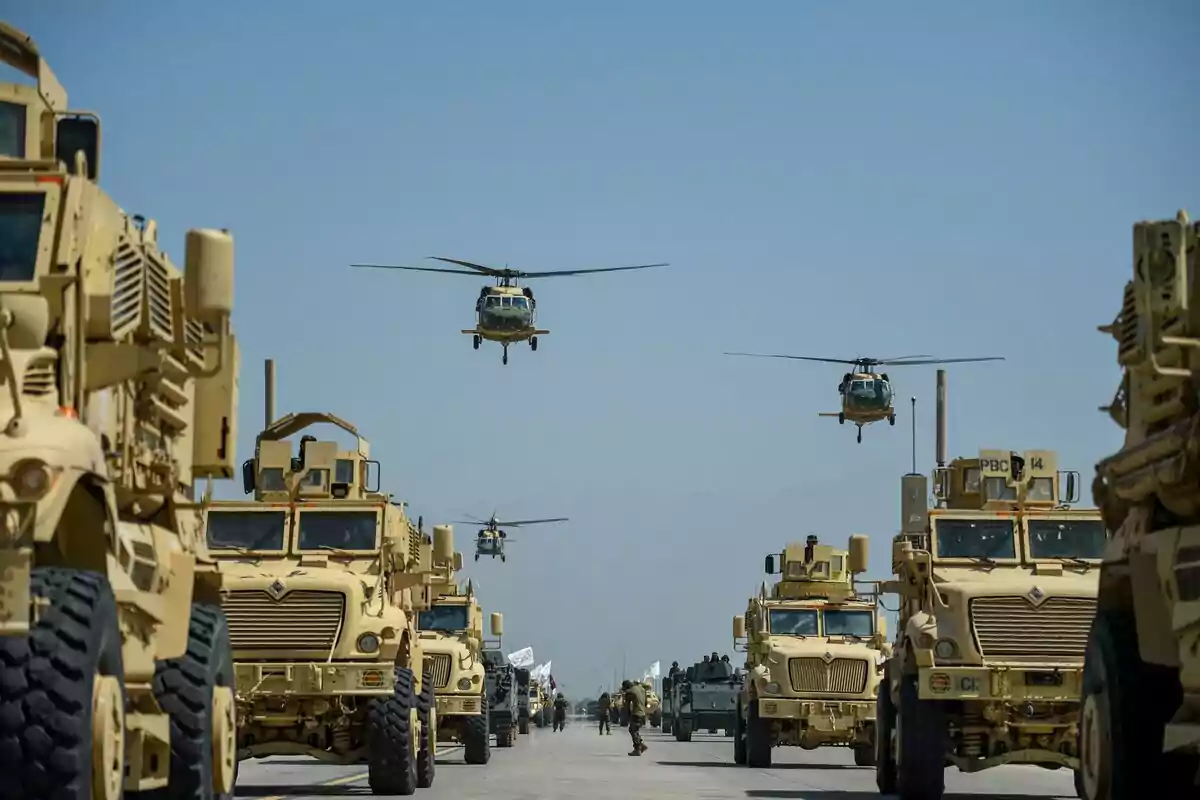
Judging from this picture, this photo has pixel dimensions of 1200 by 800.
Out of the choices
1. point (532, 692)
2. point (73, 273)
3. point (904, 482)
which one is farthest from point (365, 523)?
point (532, 692)

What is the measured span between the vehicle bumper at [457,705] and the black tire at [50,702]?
2150 cm

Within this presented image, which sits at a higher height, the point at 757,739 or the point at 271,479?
the point at 271,479

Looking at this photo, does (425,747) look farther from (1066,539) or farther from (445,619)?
(445,619)

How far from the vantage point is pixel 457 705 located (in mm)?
30281

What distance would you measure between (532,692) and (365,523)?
45814mm

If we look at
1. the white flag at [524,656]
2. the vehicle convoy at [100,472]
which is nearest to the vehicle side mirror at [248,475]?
the vehicle convoy at [100,472]

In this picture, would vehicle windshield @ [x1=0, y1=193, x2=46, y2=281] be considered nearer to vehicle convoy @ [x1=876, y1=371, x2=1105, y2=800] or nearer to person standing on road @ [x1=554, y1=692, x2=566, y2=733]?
vehicle convoy @ [x1=876, y1=371, x2=1105, y2=800]

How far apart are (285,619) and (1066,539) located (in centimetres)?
745

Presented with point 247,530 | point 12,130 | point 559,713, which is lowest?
point 559,713

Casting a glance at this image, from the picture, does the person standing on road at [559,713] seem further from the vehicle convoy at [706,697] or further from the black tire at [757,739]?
the black tire at [757,739]

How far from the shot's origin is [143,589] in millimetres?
11156

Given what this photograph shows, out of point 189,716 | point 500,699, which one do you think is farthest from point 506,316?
point 189,716

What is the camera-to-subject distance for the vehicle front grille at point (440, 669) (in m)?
30.9

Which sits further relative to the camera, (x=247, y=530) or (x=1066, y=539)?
(x=247, y=530)
